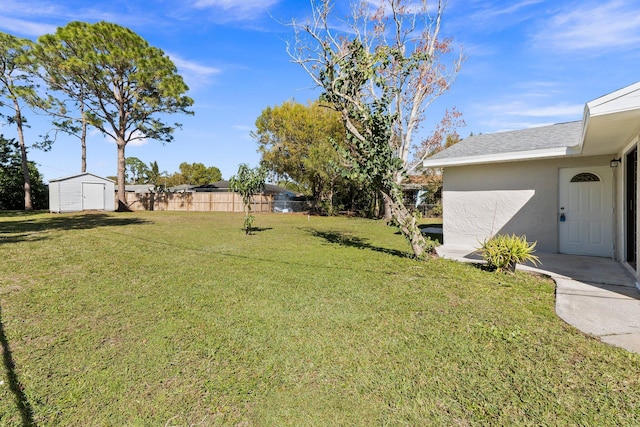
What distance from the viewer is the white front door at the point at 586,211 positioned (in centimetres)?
653

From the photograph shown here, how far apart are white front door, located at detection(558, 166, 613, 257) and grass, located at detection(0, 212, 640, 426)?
9.48 ft

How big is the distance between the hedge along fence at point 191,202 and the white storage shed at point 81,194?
11.5 ft

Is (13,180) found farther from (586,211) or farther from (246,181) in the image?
(586,211)

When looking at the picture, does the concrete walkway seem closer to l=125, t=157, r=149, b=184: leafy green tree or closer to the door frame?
the door frame

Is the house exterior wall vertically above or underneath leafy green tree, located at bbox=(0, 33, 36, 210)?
underneath

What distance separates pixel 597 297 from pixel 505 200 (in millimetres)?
4102

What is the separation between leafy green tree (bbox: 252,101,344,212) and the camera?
2191cm

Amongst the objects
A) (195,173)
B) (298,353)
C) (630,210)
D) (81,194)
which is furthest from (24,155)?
(195,173)

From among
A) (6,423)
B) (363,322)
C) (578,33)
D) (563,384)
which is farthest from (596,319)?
(578,33)

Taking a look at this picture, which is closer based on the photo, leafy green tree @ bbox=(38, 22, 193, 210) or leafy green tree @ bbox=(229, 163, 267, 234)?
leafy green tree @ bbox=(229, 163, 267, 234)

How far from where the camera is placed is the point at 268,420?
6.26 feet

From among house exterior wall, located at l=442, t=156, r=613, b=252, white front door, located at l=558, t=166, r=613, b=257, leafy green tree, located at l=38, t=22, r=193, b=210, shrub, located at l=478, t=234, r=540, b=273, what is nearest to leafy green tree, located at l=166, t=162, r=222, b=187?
leafy green tree, located at l=38, t=22, r=193, b=210

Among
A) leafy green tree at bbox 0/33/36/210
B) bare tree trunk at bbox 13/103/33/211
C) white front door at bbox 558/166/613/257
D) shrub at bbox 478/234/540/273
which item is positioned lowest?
shrub at bbox 478/234/540/273

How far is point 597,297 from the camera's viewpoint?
157 inches
